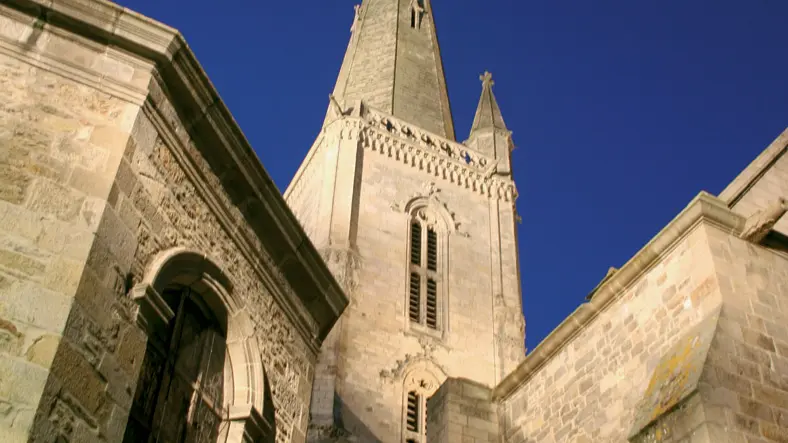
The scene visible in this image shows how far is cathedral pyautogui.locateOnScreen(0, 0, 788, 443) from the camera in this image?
5.26 meters

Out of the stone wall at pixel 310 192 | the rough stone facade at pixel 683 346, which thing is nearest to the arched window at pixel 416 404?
the stone wall at pixel 310 192

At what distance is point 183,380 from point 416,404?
1482 centimetres

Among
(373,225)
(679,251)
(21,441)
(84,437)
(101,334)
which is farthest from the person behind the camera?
(373,225)

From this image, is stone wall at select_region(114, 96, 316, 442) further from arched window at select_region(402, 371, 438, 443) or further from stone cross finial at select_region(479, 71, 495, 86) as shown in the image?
stone cross finial at select_region(479, 71, 495, 86)

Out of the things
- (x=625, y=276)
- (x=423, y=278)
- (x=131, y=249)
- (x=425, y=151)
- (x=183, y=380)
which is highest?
(x=425, y=151)

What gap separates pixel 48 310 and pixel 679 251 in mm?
6410

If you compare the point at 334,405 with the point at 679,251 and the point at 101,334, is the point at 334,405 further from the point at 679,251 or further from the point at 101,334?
the point at 101,334

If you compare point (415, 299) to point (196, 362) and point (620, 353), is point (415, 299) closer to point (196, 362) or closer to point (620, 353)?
point (620, 353)

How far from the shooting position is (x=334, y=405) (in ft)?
63.7

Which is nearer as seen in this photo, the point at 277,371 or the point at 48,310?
the point at 48,310

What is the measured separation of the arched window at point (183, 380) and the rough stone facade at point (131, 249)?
0.6 inches

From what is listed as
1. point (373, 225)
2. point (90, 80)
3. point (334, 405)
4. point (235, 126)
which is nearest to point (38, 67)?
point (90, 80)

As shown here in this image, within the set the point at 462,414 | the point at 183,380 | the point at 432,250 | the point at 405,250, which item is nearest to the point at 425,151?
the point at 432,250

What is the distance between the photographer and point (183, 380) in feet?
21.8
